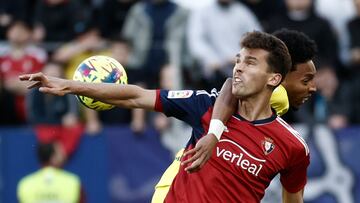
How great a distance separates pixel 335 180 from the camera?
47.9ft

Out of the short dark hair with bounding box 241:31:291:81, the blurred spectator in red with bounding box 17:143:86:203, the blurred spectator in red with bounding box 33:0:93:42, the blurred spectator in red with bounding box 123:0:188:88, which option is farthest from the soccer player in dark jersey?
the blurred spectator in red with bounding box 33:0:93:42

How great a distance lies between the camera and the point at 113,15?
1543cm

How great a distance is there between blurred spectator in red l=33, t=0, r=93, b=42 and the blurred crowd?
0.01 m

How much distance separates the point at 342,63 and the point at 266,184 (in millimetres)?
7115

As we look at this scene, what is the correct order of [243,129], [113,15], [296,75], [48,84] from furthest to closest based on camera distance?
1. [113,15]
2. [296,75]
3. [243,129]
4. [48,84]

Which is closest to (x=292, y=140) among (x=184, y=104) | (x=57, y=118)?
(x=184, y=104)

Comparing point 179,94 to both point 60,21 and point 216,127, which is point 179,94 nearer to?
point 216,127

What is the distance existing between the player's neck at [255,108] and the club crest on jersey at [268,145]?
0.18m

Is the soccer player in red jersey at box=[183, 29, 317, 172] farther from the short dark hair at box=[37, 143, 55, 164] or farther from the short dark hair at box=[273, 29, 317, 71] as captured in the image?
the short dark hair at box=[37, 143, 55, 164]

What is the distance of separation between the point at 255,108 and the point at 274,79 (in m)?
0.26

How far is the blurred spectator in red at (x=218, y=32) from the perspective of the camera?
14.4 m

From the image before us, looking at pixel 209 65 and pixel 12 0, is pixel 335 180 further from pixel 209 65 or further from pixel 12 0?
pixel 12 0

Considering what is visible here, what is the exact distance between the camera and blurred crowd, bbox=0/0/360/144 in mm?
14414

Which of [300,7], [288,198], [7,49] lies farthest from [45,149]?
[288,198]
